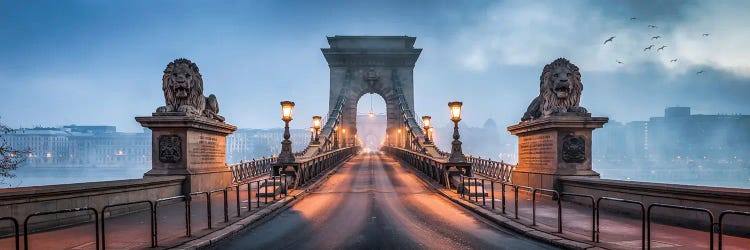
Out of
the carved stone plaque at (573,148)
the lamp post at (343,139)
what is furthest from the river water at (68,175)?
the carved stone plaque at (573,148)

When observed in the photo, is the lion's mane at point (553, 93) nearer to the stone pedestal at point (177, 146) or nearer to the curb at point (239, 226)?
the curb at point (239, 226)

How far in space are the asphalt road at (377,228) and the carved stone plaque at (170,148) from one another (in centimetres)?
366

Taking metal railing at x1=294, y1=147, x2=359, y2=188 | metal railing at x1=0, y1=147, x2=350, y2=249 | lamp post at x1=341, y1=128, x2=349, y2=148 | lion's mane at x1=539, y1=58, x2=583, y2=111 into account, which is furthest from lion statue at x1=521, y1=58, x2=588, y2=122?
lamp post at x1=341, y1=128, x2=349, y2=148

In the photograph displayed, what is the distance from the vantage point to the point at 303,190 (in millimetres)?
18344

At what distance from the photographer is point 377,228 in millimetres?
10422

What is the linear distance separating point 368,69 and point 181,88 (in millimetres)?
67423

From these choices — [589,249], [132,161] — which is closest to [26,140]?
[132,161]

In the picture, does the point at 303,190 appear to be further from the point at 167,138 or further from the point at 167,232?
the point at 167,232

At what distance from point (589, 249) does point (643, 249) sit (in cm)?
75

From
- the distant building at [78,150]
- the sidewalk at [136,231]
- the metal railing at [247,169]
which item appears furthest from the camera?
the distant building at [78,150]

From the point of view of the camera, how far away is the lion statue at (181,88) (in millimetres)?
14922

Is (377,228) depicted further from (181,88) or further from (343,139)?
(343,139)

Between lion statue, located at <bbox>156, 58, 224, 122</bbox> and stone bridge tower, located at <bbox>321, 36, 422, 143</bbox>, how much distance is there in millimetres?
64606

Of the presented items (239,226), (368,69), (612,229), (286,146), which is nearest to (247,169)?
(286,146)
